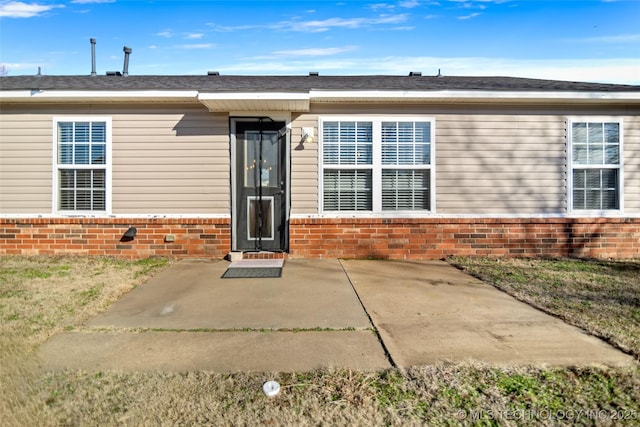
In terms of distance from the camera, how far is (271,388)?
2449mm

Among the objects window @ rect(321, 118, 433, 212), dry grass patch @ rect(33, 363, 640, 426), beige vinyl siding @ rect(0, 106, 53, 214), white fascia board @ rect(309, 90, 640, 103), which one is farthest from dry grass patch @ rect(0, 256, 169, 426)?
white fascia board @ rect(309, 90, 640, 103)

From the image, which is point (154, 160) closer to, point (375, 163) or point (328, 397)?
point (375, 163)

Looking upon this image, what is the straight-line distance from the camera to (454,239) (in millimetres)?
7004

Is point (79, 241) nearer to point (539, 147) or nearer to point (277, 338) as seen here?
point (277, 338)

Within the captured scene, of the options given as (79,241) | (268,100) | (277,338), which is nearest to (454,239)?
(268,100)

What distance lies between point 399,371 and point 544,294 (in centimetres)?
287

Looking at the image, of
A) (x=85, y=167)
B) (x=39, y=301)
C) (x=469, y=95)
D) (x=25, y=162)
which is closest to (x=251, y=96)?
(x=85, y=167)

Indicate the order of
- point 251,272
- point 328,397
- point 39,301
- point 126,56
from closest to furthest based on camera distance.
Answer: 1. point 328,397
2. point 39,301
3. point 251,272
4. point 126,56

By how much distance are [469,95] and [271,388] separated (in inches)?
229

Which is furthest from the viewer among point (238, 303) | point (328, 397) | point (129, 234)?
point (129, 234)

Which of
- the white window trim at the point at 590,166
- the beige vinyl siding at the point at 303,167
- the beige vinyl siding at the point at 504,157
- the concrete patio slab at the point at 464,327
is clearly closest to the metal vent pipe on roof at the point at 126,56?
the beige vinyl siding at the point at 303,167

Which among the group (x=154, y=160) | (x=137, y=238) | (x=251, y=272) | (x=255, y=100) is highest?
(x=255, y=100)

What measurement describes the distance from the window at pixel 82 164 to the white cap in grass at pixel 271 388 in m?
5.62

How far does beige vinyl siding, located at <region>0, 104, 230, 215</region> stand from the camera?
22.5ft
